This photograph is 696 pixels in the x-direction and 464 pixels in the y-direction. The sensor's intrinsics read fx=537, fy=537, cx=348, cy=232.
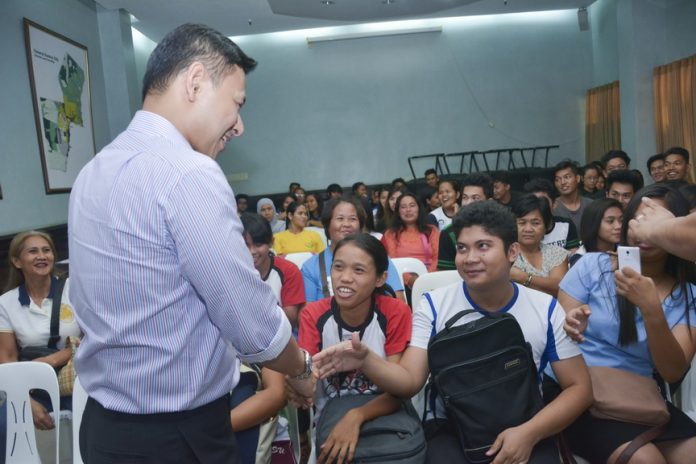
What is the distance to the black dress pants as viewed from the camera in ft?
3.56

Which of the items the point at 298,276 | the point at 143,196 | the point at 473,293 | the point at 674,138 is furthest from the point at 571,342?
the point at 674,138

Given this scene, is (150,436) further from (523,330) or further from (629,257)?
(629,257)

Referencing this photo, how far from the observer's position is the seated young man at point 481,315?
158 centimetres

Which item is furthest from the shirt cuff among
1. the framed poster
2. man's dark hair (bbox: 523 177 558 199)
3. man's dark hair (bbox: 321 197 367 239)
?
the framed poster

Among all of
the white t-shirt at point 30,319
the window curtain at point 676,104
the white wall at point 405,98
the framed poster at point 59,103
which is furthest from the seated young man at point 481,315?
the white wall at point 405,98

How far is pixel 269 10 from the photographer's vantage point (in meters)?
9.18

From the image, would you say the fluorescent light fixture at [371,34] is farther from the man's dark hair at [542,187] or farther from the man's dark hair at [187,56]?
the man's dark hair at [187,56]

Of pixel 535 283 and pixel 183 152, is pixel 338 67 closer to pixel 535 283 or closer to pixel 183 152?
pixel 535 283

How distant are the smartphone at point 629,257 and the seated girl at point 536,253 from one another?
1.25 m

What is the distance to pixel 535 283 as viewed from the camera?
2.94 meters

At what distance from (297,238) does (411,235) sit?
1291 millimetres

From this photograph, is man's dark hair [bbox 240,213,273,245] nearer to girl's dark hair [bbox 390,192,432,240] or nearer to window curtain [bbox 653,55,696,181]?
girl's dark hair [bbox 390,192,432,240]

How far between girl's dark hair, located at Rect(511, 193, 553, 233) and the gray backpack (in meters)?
1.78

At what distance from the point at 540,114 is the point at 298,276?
33.4ft
